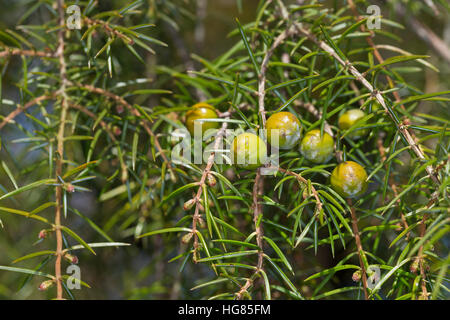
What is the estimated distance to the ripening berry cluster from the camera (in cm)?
44

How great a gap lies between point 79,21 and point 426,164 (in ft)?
Answer: 1.92

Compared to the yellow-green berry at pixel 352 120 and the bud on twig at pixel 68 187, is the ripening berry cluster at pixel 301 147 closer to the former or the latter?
the yellow-green berry at pixel 352 120

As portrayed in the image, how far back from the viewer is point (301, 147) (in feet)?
1.70

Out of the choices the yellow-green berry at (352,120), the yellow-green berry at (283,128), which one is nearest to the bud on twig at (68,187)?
the yellow-green berry at (283,128)

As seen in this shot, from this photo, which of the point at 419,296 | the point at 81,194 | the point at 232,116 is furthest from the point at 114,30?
the point at 419,296

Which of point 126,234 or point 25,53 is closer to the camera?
point 25,53

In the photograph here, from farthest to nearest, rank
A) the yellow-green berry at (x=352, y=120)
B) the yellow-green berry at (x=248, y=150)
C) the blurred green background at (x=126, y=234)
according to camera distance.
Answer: the blurred green background at (x=126, y=234) → the yellow-green berry at (x=352, y=120) → the yellow-green berry at (x=248, y=150)

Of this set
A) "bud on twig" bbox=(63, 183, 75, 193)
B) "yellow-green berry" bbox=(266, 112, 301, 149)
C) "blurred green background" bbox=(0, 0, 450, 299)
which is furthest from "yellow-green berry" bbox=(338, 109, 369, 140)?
"bud on twig" bbox=(63, 183, 75, 193)

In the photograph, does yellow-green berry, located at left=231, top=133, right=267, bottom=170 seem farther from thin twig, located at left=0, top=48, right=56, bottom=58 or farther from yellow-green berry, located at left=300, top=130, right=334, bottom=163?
thin twig, located at left=0, top=48, right=56, bottom=58

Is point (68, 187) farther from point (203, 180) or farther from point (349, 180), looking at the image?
point (349, 180)

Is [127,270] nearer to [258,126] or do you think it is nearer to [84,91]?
[84,91]

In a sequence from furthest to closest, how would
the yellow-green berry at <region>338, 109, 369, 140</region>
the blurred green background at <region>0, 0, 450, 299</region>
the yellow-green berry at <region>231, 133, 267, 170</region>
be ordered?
1. the blurred green background at <region>0, 0, 450, 299</region>
2. the yellow-green berry at <region>338, 109, 369, 140</region>
3. the yellow-green berry at <region>231, 133, 267, 170</region>

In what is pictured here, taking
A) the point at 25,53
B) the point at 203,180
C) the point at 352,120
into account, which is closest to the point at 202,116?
the point at 203,180

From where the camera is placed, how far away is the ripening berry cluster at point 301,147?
441 mm
